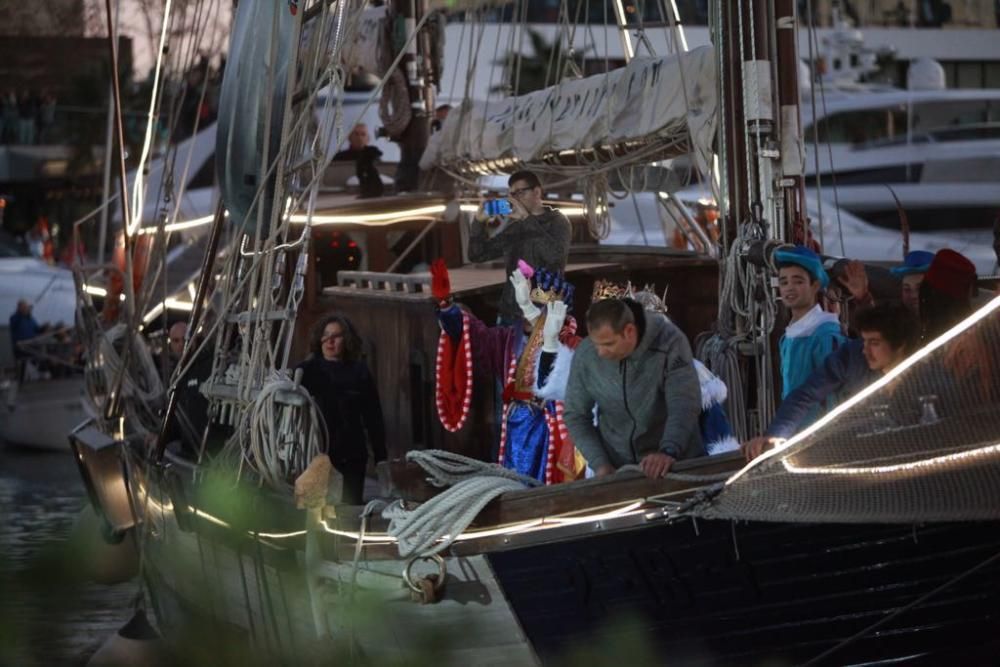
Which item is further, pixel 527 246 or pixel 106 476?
pixel 106 476

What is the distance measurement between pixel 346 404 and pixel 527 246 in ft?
3.32

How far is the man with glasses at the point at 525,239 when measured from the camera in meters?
8.35

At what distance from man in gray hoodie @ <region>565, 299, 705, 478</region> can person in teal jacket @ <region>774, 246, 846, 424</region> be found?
1.52 feet

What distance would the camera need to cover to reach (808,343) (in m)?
7.20

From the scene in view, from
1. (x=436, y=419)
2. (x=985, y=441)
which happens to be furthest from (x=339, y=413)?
(x=985, y=441)

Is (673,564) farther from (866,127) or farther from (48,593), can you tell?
(866,127)

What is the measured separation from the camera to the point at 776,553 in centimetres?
656

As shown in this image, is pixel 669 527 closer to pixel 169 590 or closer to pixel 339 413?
pixel 339 413

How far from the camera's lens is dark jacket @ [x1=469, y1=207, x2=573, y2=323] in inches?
329

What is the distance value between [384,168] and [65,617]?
458cm

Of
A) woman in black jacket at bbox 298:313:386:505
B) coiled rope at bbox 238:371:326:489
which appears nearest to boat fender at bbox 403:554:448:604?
coiled rope at bbox 238:371:326:489

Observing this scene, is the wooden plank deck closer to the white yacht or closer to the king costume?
the king costume

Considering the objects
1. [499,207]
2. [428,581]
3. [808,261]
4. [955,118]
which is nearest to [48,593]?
[499,207]

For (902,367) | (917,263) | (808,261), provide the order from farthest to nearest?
1. (917,263)
2. (808,261)
3. (902,367)
